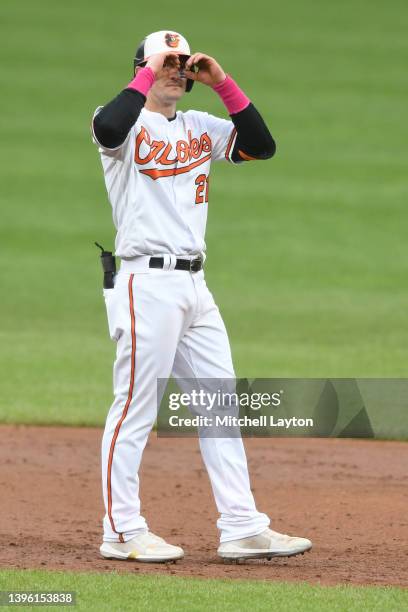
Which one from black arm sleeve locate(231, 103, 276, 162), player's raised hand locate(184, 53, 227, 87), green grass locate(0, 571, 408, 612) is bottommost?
green grass locate(0, 571, 408, 612)

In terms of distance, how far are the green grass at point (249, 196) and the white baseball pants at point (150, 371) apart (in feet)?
12.0

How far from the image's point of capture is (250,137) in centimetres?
495

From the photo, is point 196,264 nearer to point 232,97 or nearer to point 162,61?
point 232,97

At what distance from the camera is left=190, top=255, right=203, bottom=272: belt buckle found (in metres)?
4.86

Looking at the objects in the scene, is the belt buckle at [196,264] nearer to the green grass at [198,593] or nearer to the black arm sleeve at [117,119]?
the black arm sleeve at [117,119]

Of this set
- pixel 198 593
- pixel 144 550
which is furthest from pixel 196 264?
pixel 198 593

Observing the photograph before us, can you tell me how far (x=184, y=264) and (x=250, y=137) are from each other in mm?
Result: 586

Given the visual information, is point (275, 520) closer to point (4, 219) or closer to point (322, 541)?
point (322, 541)

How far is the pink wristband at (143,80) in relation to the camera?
466 centimetres

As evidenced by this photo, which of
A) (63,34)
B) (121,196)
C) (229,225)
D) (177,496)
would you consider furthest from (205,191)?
(63,34)

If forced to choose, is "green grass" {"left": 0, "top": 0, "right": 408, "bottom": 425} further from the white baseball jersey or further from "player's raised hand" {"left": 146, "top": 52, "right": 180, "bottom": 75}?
"player's raised hand" {"left": 146, "top": 52, "right": 180, "bottom": 75}

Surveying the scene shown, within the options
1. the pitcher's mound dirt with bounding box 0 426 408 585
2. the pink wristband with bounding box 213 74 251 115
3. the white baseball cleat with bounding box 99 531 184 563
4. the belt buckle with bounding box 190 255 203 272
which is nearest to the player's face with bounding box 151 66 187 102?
the pink wristband with bounding box 213 74 251 115

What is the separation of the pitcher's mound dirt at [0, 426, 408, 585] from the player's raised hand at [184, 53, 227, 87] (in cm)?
189

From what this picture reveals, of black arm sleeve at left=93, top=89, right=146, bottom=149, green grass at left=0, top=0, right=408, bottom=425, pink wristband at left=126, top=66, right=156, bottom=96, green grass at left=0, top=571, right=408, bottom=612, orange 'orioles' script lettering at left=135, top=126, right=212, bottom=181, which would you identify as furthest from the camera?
green grass at left=0, top=0, right=408, bottom=425
